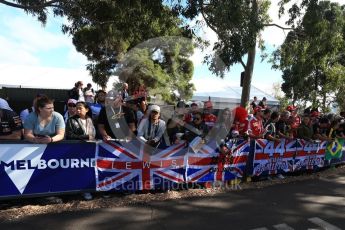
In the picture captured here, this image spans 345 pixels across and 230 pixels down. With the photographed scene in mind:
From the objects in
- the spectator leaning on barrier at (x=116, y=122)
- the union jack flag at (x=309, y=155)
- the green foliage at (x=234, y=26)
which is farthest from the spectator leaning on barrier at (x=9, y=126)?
the union jack flag at (x=309, y=155)

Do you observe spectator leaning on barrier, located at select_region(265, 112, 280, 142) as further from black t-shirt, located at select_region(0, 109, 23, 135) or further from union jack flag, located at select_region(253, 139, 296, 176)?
black t-shirt, located at select_region(0, 109, 23, 135)

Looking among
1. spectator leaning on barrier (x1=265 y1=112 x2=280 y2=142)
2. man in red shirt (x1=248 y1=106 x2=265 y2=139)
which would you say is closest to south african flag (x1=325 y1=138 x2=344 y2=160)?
spectator leaning on barrier (x1=265 y1=112 x2=280 y2=142)

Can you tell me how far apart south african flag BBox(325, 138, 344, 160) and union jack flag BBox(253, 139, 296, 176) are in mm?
1777

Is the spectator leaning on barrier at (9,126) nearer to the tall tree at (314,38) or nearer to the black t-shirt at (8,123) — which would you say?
the black t-shirt at (8,123)

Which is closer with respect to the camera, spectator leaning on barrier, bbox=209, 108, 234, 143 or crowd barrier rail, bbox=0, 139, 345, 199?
crowd barrier rail, bbox=0, 139, 345, 199

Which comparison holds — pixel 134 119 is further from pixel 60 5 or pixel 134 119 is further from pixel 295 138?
pixel 60 5

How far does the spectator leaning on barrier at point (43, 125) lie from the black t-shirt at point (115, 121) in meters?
1.16

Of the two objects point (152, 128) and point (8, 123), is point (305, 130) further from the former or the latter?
point (8, 123)

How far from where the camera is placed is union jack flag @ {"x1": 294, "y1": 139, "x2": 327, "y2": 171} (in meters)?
9.41

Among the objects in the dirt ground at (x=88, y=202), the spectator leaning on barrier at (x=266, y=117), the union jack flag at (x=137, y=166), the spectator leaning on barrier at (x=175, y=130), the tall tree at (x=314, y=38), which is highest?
the tall tree at (x=314, y=38)

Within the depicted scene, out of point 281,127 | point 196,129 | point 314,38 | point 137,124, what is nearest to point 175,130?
point 196,129

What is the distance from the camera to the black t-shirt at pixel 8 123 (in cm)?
590

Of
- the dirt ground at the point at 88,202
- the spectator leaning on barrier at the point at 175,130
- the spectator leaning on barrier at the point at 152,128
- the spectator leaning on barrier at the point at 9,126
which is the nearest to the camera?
the dirt ground at the point at 88,202

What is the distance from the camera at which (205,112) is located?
8.59 m
